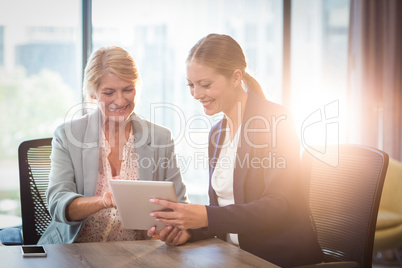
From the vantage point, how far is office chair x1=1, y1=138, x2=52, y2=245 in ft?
7.00

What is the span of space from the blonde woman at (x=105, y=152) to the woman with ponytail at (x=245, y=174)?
291 mm

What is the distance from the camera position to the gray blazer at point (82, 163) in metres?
1.99

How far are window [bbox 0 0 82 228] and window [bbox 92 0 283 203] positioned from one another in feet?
0.82

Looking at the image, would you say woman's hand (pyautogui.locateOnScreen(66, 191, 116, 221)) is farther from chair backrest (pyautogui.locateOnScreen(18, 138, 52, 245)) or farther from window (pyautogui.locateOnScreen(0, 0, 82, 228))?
window (pyautogui.locateOnScreen(0, 0, 82, 228))

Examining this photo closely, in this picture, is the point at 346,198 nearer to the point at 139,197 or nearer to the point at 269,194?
the point at 269,194

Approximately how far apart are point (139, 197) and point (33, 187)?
2.74 feet

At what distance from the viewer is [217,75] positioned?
1.95 meters

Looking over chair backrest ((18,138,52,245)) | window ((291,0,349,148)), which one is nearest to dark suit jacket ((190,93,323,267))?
chair backrest ((18,138,52,245))

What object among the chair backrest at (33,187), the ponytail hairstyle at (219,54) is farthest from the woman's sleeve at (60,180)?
the ponytail hairstyle at (219,54)

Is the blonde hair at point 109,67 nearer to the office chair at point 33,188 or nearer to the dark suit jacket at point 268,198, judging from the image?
the office chair at point 33,188

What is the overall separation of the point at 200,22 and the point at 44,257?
2.99 metres

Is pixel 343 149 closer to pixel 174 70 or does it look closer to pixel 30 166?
pixel 30 166

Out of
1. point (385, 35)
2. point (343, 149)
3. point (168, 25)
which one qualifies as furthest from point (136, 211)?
point (385, 35)

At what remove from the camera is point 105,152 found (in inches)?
86.3
